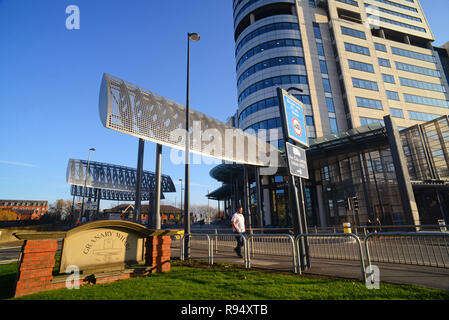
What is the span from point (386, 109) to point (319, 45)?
49.3 ft

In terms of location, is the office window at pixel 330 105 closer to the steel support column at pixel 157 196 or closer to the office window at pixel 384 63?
the office window at pixel 384 63

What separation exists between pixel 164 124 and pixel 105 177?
→ 1529 inches

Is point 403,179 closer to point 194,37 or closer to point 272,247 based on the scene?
point 272,247

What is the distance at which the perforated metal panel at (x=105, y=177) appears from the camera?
41.9 metres

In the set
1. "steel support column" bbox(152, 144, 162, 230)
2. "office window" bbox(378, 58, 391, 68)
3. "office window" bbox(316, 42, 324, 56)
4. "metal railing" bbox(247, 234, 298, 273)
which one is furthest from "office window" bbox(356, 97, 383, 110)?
"metal railing" bbox(247, 234, 298, 273)

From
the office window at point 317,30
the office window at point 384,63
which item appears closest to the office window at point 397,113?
the office window at point 384,63

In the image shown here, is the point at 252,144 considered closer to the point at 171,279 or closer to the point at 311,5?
the point at 171,279

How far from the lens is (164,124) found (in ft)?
49.9

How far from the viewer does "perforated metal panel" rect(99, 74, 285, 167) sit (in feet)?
42.0

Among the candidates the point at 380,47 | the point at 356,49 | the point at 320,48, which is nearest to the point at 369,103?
the point at 356,49

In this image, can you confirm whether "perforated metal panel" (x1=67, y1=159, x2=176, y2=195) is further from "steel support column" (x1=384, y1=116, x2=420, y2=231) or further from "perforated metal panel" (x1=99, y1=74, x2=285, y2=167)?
"steel support column" (x1=384, y1=116, x2=420, y2=231)

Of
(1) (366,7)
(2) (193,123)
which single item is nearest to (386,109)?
(1) (366,7)

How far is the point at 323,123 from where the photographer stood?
33375 millimetres

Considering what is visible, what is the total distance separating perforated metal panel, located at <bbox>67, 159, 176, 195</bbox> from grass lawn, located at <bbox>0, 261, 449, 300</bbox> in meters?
38.6
